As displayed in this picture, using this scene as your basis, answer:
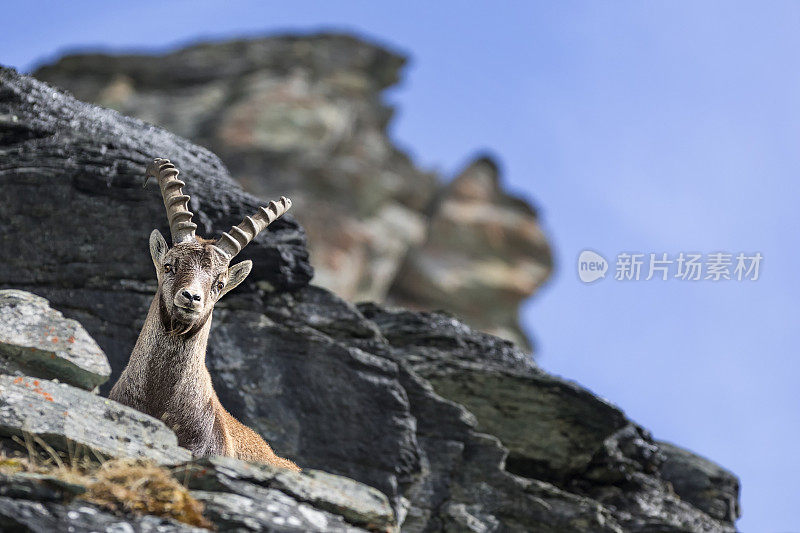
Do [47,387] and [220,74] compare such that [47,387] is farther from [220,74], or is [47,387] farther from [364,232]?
[220,74]

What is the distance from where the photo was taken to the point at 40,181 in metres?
17.4

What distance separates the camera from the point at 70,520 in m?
8.62

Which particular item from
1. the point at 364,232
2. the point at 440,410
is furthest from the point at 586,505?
the point at 364,232

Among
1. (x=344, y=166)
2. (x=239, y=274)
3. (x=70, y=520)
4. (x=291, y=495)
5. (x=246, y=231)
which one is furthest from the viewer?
(x=344, y=166)

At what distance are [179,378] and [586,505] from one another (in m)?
8.47

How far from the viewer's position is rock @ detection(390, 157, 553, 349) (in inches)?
2552

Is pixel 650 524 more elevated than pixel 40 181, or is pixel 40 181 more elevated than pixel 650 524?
pixel 40 181

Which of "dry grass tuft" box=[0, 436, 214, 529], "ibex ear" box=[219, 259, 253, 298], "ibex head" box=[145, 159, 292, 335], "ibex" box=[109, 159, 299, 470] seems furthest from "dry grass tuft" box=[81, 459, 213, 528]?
"ibex ear" box=[219, 259, 253, 298]

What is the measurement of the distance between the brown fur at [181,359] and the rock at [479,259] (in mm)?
49999

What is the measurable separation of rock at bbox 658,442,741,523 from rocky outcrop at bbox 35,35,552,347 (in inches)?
1358

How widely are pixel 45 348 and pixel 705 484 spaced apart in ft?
51.7

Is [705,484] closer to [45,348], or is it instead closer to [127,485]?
[45,348]

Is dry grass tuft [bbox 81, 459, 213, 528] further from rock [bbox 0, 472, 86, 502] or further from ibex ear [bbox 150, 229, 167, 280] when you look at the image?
ibex ear [bbox 150, 229, 167, 280]

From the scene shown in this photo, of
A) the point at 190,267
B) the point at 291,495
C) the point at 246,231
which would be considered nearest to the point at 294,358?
the point at 246,231
